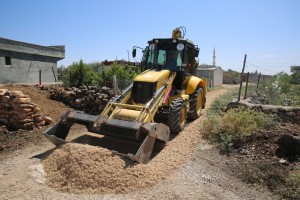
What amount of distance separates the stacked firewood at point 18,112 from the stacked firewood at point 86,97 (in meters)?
2.21

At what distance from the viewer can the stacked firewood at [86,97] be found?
9836mm

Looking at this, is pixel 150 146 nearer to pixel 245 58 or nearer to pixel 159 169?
pixel 159 169

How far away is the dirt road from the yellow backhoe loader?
466 mm

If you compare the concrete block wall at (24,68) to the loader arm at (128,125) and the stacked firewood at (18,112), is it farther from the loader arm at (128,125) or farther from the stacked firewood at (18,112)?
the loader arm at (128,125)

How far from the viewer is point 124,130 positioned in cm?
561

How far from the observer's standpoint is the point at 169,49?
823cm

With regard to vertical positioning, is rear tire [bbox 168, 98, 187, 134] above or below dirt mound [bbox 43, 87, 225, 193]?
above

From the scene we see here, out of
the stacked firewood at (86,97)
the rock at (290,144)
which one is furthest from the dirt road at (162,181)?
the stacked firewood at (86,97)

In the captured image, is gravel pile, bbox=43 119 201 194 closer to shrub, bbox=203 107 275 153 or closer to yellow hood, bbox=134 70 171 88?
shrub, bbox=203 107 275 153

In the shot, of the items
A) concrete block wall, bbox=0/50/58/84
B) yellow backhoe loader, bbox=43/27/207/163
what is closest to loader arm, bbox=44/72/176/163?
yellow backhoe loader, bbox=43/27/207/163

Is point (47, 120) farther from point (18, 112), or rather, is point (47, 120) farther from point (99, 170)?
point (99, 170)

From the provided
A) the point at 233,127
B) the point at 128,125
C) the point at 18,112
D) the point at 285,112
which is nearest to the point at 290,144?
the point at 233,127

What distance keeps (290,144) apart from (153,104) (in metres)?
3.08

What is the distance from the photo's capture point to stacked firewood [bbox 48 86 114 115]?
9.84 metres
